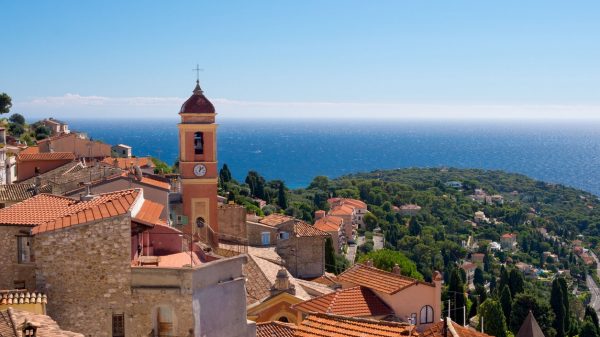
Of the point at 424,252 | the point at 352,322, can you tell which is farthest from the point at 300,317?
the point at 424,252

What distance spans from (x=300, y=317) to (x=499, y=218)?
109m

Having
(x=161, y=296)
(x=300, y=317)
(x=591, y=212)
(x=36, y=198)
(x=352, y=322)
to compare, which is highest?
(x=36, y=198)

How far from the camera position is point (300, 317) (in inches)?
781

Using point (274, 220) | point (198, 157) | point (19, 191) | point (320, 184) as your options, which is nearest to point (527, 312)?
point (274, 220)

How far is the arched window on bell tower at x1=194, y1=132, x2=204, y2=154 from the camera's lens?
2602 cm

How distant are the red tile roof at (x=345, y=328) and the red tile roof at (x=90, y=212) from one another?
4525 mm

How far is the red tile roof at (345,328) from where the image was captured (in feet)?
47.0

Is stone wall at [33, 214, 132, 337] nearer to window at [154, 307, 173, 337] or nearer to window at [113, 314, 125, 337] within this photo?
window at [113, 314, 125, 337]

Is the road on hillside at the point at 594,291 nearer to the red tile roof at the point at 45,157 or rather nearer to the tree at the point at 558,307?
the tree at the point at 558,307

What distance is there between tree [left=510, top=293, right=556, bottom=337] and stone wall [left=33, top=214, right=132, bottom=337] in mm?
36116

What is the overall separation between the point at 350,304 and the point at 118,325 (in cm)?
981

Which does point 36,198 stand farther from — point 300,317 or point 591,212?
point 591,212

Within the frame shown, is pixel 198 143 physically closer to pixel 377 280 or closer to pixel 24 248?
pixel 377 280

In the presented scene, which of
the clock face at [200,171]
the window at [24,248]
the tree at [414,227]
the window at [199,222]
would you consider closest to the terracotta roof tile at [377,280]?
the window at [199,222]
